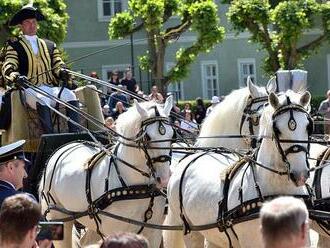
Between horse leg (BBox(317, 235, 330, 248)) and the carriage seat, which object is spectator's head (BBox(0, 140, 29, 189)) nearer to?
horse leg (BBox(317, 235, 330, 248))

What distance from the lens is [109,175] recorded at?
977 centimetres

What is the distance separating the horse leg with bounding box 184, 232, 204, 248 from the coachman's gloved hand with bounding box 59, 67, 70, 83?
9.51ft

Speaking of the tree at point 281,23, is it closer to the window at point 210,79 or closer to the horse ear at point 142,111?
the window at point 210,79

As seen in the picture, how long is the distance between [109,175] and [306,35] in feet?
82.8

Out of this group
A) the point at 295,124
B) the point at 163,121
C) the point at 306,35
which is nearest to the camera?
the point at 295,124

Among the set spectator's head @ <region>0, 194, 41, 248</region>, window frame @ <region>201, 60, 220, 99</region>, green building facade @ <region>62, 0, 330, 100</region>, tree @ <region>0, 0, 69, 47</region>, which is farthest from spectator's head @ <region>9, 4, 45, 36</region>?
window frame @ <region>201, 60, 220, 99</region>

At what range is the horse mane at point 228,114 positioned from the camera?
952 centimetres

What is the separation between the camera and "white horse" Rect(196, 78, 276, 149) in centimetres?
941

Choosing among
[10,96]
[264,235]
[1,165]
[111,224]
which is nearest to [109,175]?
[111,224]

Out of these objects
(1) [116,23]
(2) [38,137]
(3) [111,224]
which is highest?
(1) [116,23]

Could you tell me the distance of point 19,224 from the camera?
Answer: 16.3ft

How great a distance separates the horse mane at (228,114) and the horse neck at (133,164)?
0.68m

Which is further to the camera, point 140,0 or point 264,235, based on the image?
point 140,0

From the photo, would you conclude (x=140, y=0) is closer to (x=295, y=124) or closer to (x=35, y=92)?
(x=35, y=92)
